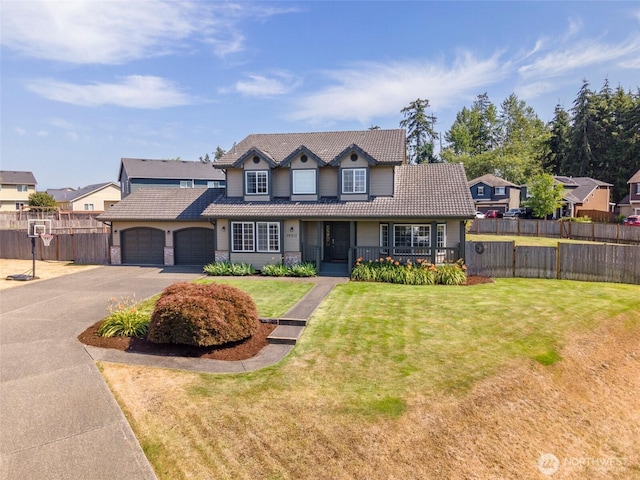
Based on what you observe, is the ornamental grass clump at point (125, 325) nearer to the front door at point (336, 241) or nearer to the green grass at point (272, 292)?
the green grass at point (272, 292)

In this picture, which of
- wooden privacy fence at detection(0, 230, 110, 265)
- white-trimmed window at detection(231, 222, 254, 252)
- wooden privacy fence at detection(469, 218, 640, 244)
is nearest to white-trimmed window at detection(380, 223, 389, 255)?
white-trimmed window at detection(231, 222, 254, 252)

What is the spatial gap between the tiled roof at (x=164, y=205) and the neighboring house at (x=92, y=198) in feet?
118

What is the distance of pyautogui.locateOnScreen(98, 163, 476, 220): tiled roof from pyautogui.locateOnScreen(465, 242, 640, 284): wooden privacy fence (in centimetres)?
268

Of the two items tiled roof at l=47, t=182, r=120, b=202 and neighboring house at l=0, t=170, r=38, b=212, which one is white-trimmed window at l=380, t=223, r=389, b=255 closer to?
tiled roof at l=47, t=182, r=120, b=202

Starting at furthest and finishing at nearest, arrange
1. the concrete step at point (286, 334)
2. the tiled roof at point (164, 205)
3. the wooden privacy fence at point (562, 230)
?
the wooden privacy fence at point (562, 230)
the tiled roof at point (164, 205)
the concrete step at point (286, 334)

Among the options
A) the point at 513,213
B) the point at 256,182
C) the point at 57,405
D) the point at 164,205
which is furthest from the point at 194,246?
the point at 513,213

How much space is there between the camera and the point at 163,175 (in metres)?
49.0

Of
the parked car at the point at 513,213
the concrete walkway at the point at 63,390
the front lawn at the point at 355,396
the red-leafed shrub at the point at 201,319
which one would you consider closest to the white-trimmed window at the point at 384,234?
the concrete walkway at the point at 63,390

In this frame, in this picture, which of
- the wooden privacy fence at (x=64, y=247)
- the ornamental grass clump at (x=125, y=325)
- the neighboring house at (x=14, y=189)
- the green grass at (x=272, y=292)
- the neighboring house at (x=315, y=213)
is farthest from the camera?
the neighboring house at (x=14, y=189)

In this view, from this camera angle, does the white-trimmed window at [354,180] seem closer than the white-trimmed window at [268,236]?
Yes

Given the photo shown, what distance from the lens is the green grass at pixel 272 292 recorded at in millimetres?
13377

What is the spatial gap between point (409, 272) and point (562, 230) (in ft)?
78.0

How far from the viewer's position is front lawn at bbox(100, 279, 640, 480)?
19.4 feet

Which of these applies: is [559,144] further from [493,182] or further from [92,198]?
[92,198]
